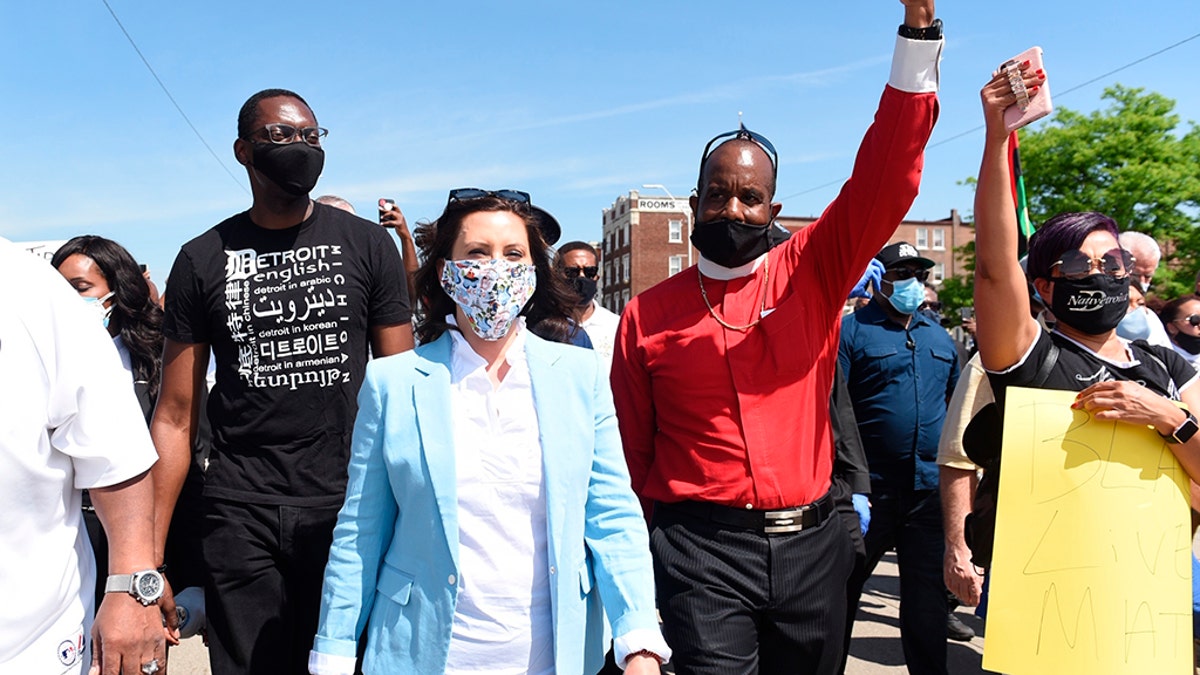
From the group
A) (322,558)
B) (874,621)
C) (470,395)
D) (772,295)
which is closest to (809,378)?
(772,295)

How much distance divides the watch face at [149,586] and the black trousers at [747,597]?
62.9 inches

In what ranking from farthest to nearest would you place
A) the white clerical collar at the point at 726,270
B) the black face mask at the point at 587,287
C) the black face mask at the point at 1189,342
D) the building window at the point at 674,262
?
the building window at the point at 674,262 → the black face mask at the point at 1189,342 → the black face mask at the point at 587,287 → the white clerical collar at the point at 726,270

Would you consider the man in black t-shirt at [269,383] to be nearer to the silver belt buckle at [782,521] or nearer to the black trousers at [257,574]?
the black trousers at [257,574]

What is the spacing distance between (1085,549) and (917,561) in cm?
240

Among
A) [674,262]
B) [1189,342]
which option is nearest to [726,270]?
[1189,342]

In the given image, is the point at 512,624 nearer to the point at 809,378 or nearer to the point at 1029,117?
the point at 809,378

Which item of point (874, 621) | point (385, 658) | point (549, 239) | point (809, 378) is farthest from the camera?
point (874, 621)

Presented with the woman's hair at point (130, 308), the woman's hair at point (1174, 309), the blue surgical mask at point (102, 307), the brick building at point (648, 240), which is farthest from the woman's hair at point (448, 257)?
the brick building at point (648, 240)

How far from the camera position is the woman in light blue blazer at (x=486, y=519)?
95.3 inches

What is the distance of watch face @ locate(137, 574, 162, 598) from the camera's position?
2.43 meters

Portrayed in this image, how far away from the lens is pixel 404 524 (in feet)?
8.14

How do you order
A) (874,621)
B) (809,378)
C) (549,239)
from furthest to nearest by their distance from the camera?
(874,621), (809,378), (549,239)

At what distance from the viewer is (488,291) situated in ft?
8.66

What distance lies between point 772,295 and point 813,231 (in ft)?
0.95
